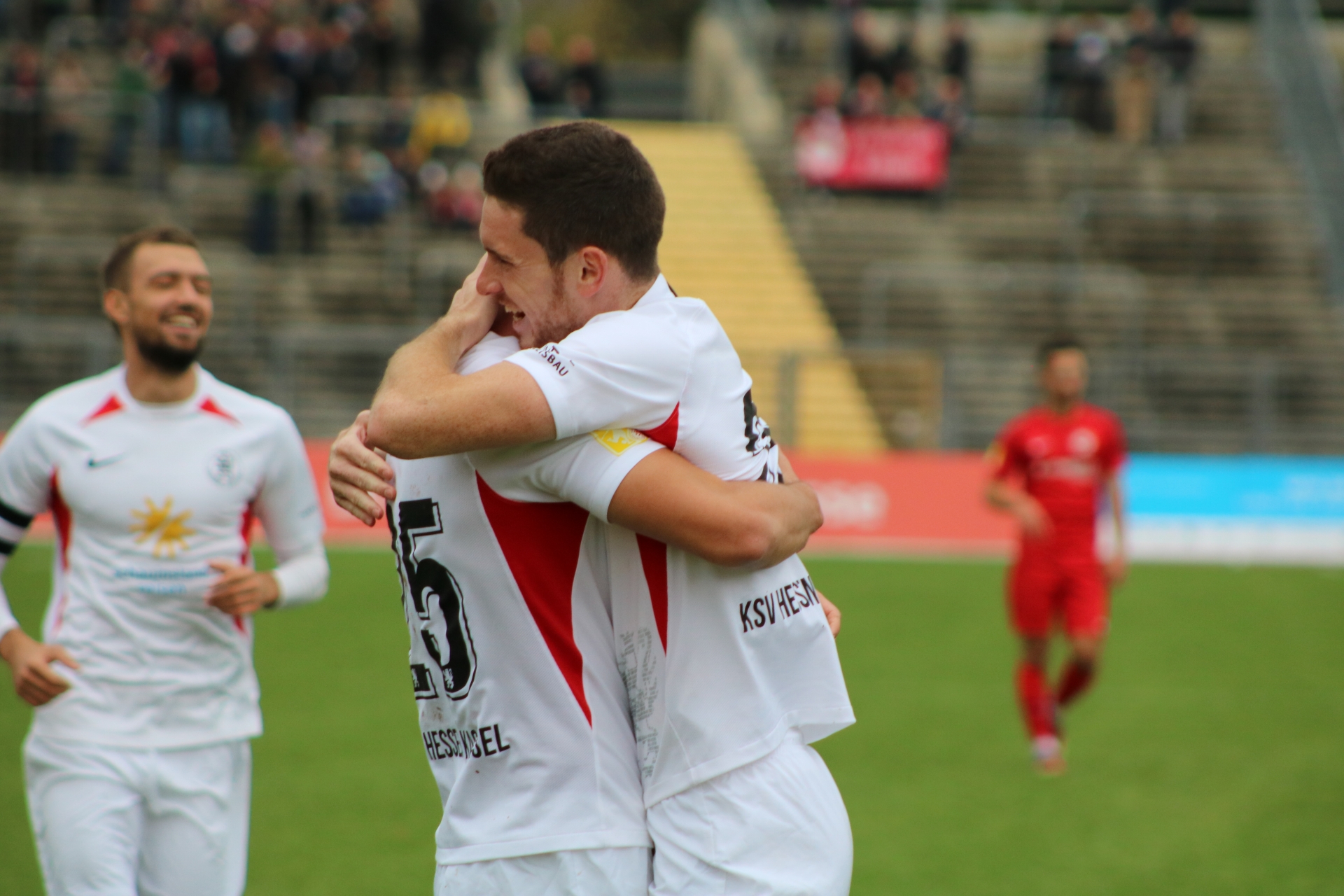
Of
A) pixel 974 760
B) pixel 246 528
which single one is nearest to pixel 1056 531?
pixel 974 760

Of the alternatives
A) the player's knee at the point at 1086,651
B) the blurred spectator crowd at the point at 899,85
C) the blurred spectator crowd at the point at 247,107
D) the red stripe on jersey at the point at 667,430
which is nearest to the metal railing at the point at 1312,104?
the blurred spectator crowd at the point at 899,85

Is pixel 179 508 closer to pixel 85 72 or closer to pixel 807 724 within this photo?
pixel 807 724

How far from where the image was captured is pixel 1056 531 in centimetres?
911

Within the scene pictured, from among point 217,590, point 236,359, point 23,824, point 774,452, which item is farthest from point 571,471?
point 236,359

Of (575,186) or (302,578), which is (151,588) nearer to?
(302,578)

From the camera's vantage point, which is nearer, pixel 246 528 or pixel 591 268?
pixel 591 268

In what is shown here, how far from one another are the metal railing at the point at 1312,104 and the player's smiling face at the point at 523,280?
2666cm

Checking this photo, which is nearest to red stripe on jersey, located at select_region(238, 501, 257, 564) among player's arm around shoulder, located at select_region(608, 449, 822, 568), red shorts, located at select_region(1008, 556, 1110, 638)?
player's arm around shoulder, located at select_region(608, 449, 822, 568)

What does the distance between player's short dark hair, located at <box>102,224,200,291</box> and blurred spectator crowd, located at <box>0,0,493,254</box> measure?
1882 cm

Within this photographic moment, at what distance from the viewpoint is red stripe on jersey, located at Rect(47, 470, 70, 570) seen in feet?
14.5

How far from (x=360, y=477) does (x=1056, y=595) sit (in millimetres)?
7133

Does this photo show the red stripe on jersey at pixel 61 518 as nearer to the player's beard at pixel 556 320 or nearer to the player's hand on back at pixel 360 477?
the player's hand on back at pixel 360 477

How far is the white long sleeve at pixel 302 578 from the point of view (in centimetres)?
456

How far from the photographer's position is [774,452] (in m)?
2.90
